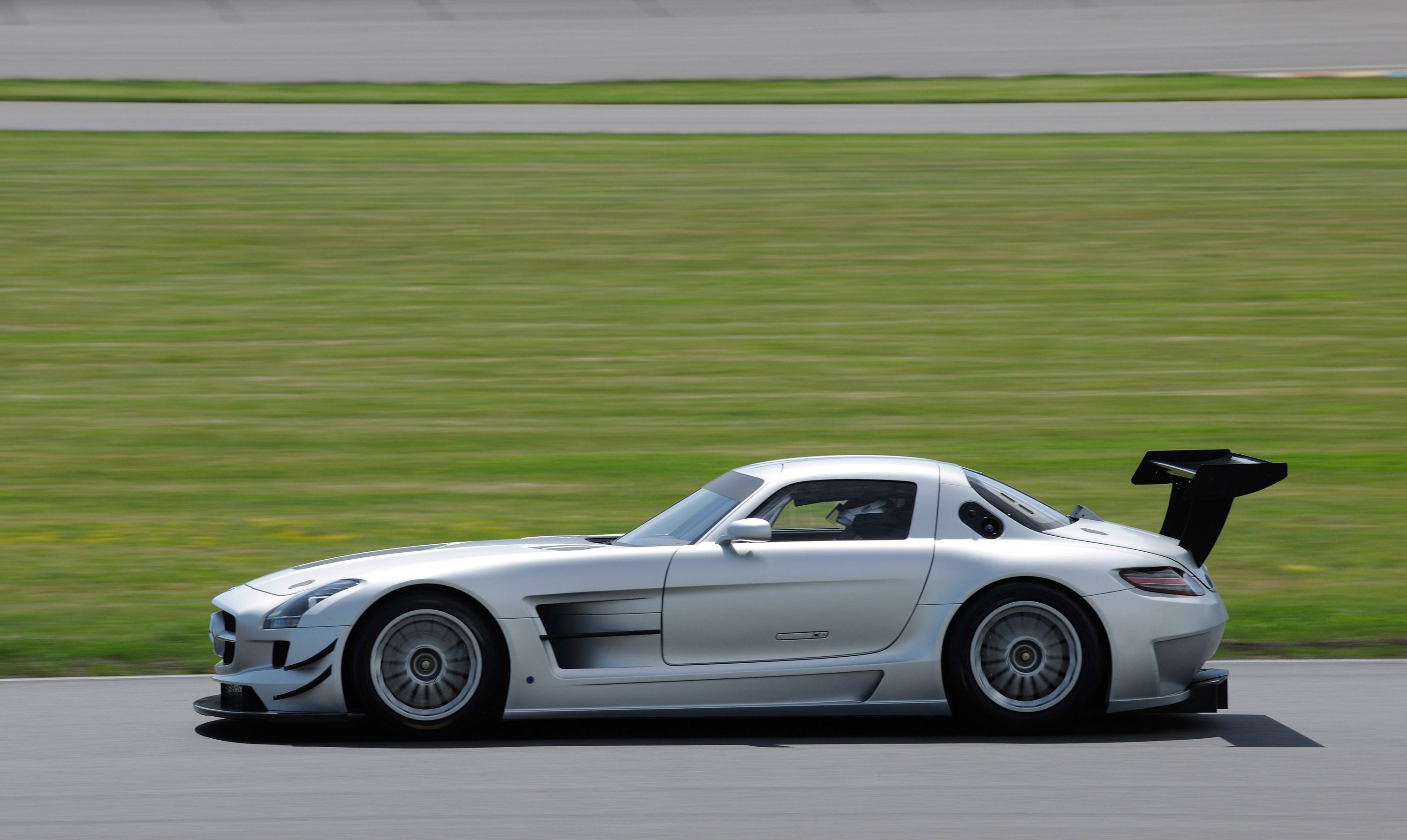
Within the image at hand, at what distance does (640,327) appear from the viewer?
16.5 meters

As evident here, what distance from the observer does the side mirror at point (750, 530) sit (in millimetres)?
6379

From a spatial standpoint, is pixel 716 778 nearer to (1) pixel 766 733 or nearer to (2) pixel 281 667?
(1) pixel 766 733

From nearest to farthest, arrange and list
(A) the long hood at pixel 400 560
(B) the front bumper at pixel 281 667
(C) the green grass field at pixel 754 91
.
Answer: (B) the front bumper at pixel 281 667
(A) the long hood at pixel 400 560
(C) the green grass field at pixel 754 91

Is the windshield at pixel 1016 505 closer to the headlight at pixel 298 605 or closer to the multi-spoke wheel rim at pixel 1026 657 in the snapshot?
the multi-spoke wheel rim at pixel 1026 657

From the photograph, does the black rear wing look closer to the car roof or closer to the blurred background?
the car roof

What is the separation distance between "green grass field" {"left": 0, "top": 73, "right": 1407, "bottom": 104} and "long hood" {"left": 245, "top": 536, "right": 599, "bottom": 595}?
2097 centimetres

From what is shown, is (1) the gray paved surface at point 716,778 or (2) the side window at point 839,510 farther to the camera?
(2) the side window at point 839,510

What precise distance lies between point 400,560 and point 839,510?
1.82 meters

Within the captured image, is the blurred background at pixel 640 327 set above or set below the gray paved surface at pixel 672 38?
below

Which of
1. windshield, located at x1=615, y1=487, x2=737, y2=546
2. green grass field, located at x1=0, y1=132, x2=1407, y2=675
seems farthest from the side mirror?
green grass field, located at x1=0, y1=132, x2=1407, y2=675

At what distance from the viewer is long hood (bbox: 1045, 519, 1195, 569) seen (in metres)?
6.78

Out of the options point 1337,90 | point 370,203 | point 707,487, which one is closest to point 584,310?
point 370,203

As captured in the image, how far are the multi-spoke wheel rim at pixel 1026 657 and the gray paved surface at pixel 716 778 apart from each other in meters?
0.18

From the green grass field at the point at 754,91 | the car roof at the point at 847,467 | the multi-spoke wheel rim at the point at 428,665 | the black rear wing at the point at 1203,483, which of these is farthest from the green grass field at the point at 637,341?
the green grass field at the point at 754,91
